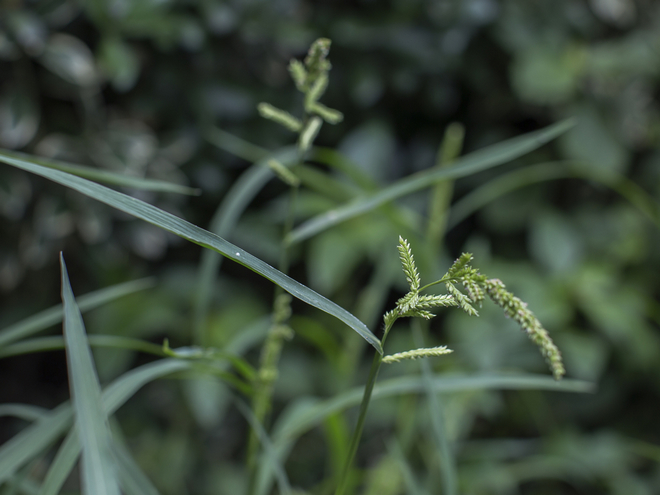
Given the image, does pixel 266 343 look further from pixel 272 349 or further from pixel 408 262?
pixel 408 262

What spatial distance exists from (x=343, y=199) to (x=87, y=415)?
573 mm

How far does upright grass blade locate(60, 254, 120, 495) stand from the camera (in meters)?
0.14

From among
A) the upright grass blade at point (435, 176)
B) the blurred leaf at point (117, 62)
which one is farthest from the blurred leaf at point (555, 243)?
the blurred leaf at point (117, 62)

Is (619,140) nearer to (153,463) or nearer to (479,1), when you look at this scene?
(479,1)

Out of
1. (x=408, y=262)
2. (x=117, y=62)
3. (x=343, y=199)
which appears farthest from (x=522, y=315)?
(x=117, y=62)

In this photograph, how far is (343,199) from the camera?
27.4 inches

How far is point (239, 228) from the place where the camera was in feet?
2.52

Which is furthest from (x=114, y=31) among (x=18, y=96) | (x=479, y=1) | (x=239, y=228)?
(x=479, y=1)

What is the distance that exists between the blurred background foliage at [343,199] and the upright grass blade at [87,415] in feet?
1.80

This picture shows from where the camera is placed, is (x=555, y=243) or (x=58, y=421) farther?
(x=555, y=243)

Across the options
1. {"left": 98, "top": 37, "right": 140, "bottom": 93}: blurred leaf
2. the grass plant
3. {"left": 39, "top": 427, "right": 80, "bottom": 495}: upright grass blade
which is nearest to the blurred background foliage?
{"left": 98, "top": 37, "right": 140, "bottom": 93}: blurred leaf

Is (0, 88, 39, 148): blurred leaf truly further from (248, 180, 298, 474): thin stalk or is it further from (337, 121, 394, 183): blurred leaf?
(248, 180, 298, 474): thin stalk

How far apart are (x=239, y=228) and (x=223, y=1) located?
34cm

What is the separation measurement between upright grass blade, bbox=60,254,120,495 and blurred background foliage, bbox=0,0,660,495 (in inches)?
21.6
